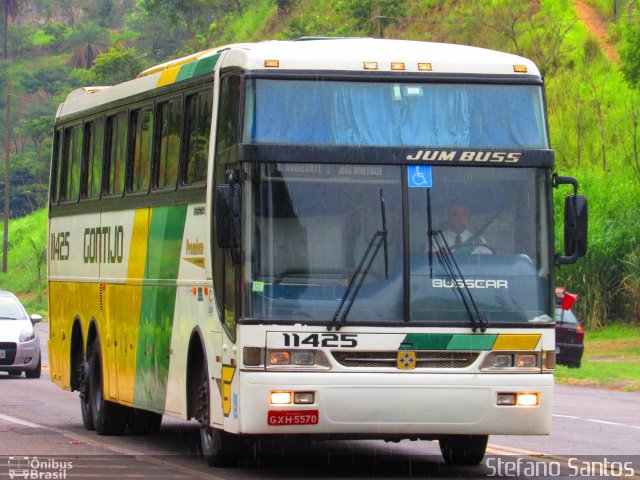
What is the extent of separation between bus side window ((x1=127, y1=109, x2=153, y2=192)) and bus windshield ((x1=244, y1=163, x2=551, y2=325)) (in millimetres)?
3378

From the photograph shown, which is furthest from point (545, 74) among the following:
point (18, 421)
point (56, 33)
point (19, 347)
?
point (56, 33)

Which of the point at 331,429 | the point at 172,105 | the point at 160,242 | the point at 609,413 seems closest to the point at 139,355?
the point at 160,242

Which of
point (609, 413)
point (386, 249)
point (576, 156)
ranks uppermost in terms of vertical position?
point (576, 156)

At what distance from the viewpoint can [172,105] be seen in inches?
522

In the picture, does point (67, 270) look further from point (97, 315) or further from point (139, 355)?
point (139, 355)

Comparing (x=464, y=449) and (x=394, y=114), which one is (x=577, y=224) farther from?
(x=464, y=449)

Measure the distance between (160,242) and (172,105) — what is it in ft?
4.16

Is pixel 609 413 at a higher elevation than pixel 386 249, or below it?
below

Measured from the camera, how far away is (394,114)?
440 inches

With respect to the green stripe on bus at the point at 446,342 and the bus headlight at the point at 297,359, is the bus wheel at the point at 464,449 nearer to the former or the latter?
the green stripe on bus at the point at 446,342

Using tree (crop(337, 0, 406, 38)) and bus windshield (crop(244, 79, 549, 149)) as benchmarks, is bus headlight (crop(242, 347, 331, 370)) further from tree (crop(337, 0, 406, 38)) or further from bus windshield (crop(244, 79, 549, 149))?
tree (crop(337, 0, 406, 38))

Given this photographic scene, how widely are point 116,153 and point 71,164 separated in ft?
7.55

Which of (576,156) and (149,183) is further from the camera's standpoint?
(576,156)

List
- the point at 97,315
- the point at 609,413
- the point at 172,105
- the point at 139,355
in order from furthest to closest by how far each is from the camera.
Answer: the point at 609,413 < the point at 97,315 < the point at 139,355 < the point at 172,105
